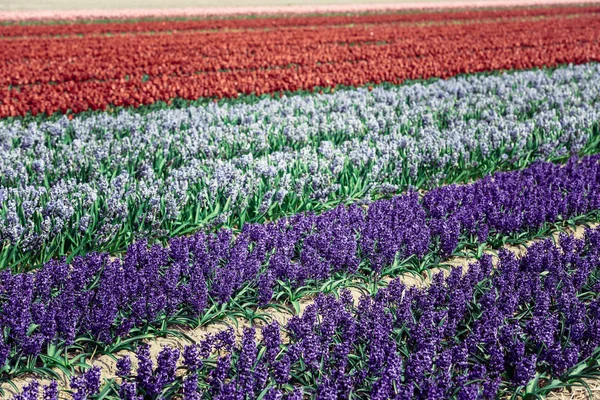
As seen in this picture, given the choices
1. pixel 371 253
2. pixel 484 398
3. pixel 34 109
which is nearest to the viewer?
pixel 484 398

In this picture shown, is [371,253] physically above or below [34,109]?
below

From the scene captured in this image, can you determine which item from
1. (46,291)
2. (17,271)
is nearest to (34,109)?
(17,271)

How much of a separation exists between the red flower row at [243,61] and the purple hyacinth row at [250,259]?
21.0ft

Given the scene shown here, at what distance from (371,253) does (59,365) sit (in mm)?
2754

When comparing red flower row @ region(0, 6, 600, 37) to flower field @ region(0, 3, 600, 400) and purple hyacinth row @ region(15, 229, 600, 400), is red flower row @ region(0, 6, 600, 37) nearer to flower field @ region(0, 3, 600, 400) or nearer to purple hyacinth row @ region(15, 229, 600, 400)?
flower field @ region(0, 3, 600, 400)

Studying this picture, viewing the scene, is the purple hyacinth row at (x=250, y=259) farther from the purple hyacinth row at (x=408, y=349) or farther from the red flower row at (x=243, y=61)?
the red flower row at (x=243, y=61)

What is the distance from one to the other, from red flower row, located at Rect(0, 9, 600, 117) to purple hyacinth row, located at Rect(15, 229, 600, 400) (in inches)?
312

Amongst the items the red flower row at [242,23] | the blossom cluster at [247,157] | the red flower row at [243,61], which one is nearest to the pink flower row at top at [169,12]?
the red flower row at [242,23]

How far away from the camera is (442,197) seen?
22.0 feet

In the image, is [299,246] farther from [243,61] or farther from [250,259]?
[243,61]

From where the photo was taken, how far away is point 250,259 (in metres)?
5.16

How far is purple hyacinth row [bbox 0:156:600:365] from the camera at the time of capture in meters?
4.29

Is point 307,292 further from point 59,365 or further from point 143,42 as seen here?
point 143,42

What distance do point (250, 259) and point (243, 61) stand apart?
12514 millimetres
